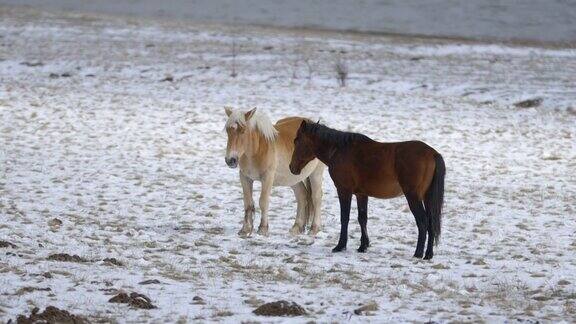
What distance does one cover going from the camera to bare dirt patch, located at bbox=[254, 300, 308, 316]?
6445mm

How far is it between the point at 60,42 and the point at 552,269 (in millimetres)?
29780

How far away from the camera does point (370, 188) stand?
9.31m

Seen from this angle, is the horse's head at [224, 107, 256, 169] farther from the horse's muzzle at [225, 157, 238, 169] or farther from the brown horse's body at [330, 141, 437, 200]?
the brown horse's body at [330, 141, 437, 200]

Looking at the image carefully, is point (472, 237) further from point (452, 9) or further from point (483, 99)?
point (452, 9)

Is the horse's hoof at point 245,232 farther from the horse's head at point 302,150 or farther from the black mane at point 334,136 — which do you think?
the black mane at point 334,136

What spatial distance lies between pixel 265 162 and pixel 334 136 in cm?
110

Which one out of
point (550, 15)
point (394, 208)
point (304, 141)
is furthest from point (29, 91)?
point (550, 15)

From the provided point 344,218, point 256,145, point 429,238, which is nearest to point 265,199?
point 256,145

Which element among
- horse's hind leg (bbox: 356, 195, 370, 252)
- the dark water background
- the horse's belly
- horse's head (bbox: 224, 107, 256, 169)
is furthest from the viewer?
the dark water background

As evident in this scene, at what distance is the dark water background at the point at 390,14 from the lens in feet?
162

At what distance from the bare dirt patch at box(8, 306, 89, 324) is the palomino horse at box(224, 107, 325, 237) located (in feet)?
13.1

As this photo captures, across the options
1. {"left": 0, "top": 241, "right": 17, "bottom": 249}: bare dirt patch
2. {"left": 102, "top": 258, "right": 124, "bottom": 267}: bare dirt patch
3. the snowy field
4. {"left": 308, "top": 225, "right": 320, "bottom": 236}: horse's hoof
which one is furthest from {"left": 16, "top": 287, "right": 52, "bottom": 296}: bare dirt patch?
{"left": 308, "top": 225, "right": 320, "bottom": 236}: horse's hoof

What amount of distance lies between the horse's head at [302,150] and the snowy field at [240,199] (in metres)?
0.82

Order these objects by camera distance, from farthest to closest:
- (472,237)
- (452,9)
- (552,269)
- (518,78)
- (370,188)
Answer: (452,9)
(518,78)
(472,237)
(370,188)
(552,269)
